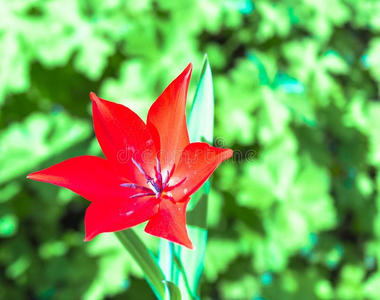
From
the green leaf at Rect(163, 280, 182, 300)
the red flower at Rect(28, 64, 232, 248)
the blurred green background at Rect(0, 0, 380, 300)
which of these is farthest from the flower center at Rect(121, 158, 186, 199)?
the blurred green background at Rect(0, 0, 380, 300)

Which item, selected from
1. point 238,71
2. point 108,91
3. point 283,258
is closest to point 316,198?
point 283,258

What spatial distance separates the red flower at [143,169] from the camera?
474mm

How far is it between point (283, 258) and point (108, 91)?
838 millimetres

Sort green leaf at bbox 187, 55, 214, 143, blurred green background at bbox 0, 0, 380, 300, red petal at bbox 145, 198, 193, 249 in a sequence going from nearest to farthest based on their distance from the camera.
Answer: red petal at bbox 145, 198, 193, 249 < green leaf at bbox 187, 55, 214, 143 < blurred green background at bbox 0, 0, 380, 300

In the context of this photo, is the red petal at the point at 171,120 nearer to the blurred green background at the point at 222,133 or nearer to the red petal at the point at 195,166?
the red petal at the point at 195,166

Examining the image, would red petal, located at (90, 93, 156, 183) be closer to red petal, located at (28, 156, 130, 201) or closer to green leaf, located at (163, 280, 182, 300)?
red petal, located at (28, 156, 130, 201)

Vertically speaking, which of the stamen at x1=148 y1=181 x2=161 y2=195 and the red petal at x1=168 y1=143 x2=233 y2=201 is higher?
the red petal at x1=168 y1=143 x2=233 y2=201

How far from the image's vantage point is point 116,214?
0.48 m

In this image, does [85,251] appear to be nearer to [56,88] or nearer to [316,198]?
[56,88]

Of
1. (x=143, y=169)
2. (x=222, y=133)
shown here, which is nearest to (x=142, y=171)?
(x=143, y=169)

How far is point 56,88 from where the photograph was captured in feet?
5.30

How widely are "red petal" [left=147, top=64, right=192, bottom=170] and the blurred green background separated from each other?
30.6 inches

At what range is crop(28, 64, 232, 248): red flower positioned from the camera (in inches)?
18.6

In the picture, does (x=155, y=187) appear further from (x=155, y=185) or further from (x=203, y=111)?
(x=203, y=111)
